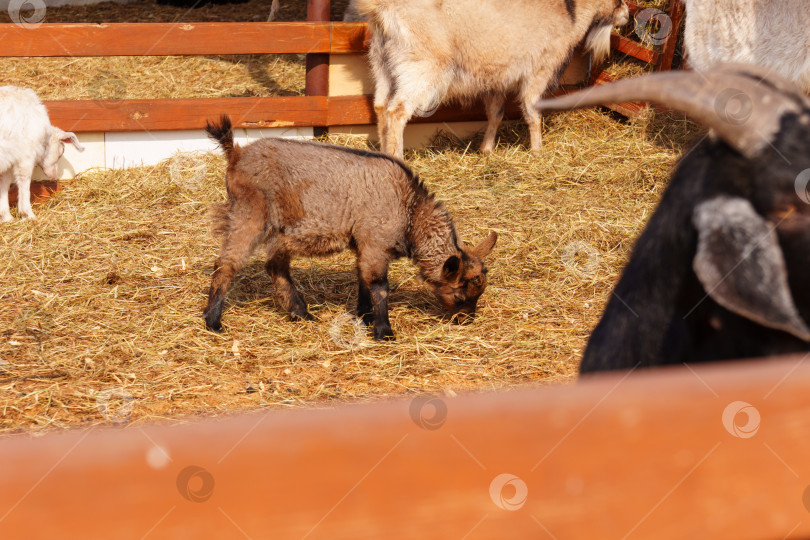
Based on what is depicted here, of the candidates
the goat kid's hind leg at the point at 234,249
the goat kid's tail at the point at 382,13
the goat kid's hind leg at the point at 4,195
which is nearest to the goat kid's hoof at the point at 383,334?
Answer: the goat kid's hind leg at the point at 234,249

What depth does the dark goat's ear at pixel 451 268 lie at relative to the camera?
545cm

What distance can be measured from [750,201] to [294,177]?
3614mm

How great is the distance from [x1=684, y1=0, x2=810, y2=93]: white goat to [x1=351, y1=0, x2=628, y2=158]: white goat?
5.47ft

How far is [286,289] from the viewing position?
225 inches

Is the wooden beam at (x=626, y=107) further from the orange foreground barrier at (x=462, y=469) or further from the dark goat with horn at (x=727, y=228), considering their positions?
the orange foreground barrier at (x=462, y=469)

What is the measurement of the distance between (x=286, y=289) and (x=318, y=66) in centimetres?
360

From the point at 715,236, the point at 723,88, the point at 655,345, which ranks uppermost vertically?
the point at 723,88

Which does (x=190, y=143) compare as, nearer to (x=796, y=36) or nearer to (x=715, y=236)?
(x=796, y=36)

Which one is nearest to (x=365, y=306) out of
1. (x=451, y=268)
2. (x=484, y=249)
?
(x=451, y=268)

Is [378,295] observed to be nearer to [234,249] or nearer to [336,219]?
[336,219]

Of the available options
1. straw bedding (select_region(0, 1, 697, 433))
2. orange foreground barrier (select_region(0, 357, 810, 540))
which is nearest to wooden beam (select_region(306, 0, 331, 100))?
straw bedding (select_region(0, 1, 697, 433))

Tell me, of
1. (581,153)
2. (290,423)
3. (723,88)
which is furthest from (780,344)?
(581,153)

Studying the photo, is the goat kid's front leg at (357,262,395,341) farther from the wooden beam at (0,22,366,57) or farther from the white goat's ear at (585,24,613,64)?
the white goat's ear at (585,24,613,64)

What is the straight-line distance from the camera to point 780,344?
214cm
